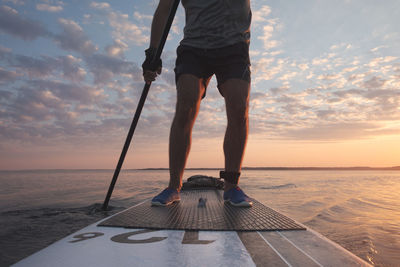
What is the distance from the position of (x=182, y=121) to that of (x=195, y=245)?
1.43 meters

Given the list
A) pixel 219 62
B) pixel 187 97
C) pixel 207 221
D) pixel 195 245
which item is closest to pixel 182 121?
pixel 187 97

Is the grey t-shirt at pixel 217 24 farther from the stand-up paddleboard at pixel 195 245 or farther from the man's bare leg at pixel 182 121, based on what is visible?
the stand-up paddleboard at pixel 195 245

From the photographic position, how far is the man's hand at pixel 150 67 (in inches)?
103

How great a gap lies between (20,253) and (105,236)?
88cm

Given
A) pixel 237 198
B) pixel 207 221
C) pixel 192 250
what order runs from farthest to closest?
pixel 237 198 → pixel 207 221 → pixel 192 250

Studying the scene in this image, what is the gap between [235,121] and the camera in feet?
7.91

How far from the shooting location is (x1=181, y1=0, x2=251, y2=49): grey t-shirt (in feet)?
8.00

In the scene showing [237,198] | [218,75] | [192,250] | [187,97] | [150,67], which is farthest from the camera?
[150,67]

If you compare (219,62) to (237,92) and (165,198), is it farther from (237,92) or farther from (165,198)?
(165,198)

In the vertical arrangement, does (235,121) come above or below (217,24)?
below

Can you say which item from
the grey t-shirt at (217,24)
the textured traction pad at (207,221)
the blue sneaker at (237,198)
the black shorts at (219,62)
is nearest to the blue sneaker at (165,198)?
the textured traction pad at (207,221)

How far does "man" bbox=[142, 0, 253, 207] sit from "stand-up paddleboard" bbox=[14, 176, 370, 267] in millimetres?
832

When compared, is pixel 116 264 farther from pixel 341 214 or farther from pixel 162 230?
pixel 341 214

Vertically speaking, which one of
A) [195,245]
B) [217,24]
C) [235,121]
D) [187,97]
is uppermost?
[217,24]
